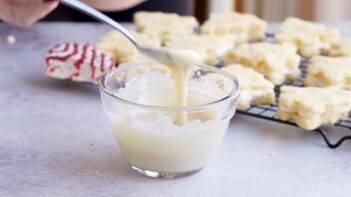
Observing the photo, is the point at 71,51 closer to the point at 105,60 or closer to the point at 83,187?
the point at 105,60

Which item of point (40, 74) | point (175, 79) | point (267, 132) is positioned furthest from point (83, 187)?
point (40, 74)

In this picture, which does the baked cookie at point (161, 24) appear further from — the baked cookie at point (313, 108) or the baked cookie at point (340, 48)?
the baked cookie at point (313, 108)

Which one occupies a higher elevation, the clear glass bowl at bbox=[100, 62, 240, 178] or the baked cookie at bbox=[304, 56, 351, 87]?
the clear glass bowl at bbox=[100, 62, 240, 178]

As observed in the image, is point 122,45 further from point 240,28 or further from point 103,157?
point 103,157

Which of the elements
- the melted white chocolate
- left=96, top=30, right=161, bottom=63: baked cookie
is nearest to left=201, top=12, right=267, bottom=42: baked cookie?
left=96, top=30, right=161, bottom=63: baked cookie

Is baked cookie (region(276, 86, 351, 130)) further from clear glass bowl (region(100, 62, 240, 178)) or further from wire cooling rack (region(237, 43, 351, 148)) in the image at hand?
clear glass bowl (region(100, 62, 240, 178))

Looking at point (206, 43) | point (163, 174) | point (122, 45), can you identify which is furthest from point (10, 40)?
point (163, 174)
